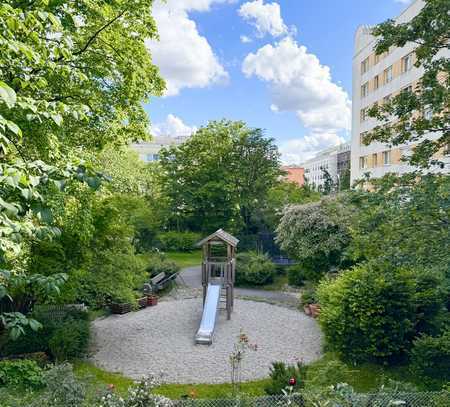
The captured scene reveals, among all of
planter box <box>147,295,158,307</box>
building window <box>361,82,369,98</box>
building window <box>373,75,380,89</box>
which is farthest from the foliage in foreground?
building window <box>361,82,369,98</box>

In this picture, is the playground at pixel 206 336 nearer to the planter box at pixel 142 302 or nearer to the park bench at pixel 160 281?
the planter box at pixel 142 302

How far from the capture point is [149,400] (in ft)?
16.3

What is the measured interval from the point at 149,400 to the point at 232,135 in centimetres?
2433

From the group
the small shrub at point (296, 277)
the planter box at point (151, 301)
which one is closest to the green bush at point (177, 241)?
the small shrub at point (296, 277)

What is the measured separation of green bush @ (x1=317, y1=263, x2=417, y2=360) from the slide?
3.63 metres

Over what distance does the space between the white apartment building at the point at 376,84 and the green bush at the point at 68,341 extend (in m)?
17.7

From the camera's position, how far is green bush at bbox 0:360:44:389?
661 cm

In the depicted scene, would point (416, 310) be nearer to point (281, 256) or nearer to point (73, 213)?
point (73, 213)

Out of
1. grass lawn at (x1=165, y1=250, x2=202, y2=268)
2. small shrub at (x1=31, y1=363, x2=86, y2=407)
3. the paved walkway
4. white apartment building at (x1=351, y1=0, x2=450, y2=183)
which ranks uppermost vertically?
white apartment building at (x1=351, y1=0, x2=450, y2=183)

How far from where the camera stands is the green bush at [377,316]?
7.75 m

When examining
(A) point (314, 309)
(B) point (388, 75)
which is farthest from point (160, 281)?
(B) point (388, 75)

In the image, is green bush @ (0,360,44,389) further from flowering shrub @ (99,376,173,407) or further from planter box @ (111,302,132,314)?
planter box @ (111,302,132,314)

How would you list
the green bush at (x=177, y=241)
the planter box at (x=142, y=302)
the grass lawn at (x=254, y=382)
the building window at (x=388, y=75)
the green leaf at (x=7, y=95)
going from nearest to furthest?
the green leaf at (x=7, y=95) < the grass lawn at (x=254, y=382) < the planter box at (x=142, y=302) < the building window at (x=388, y=75) < the green bush at (x=177, y=241)

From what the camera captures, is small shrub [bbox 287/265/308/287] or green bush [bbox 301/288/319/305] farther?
small shrub [bbox 287/265/308/287]
